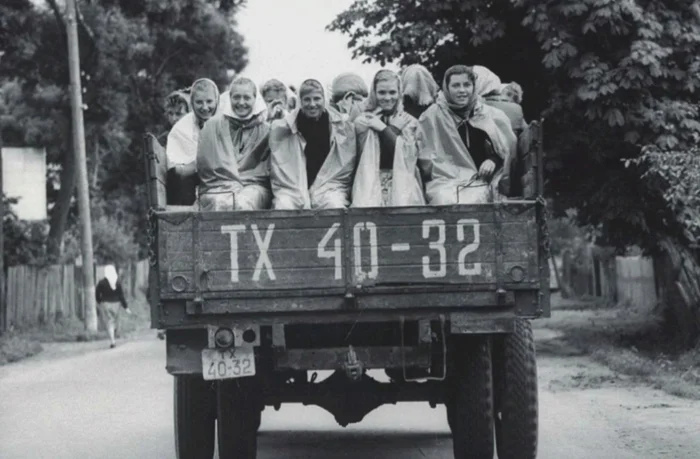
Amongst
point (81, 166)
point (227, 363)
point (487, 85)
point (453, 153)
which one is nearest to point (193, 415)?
point (227, 363)

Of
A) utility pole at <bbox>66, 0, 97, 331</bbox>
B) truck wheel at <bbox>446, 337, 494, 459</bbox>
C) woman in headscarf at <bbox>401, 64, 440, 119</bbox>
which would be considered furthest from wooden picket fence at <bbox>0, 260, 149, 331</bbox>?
truck wheel at <bbox>446, 337, 494, 459</bbox>

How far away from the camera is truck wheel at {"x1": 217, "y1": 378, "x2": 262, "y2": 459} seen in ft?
26.4

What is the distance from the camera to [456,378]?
317 inches

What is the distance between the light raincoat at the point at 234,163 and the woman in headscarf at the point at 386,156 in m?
0.63

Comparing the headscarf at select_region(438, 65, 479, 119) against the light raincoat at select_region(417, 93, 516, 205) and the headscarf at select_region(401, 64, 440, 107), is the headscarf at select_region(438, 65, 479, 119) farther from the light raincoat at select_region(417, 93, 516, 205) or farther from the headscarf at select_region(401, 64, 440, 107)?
the headscarf at select_region(401, 64, 440, 107)

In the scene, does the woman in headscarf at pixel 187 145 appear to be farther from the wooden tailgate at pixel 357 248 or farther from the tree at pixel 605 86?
the tree at pixel 605 86

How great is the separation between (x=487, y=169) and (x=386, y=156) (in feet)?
2.11

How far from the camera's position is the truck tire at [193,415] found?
8406 millimetres

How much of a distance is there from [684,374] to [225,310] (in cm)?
864

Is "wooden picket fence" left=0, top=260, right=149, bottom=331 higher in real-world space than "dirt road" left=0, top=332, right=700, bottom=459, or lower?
higher

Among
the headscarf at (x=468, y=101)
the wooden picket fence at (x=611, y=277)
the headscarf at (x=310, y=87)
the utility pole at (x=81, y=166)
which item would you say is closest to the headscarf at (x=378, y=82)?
the headscarf at (x=468, y=101)

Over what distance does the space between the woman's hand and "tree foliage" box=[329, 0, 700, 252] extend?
24.5ft

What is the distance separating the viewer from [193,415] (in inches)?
334

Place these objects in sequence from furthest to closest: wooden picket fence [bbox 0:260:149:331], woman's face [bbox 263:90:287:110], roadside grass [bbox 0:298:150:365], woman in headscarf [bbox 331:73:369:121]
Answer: wooden picket fence [bbox 0:260:149:331] → roadside grass [bbox 0:298:150:365] → woman's face [bbox 263:90:287:110] → woman in headscarf [bbox 331:73:369:121]
